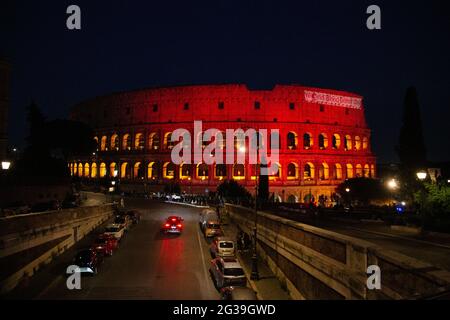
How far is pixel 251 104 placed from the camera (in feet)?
237

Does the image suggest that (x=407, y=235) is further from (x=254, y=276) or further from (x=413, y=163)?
Result: (x=413, y=163)

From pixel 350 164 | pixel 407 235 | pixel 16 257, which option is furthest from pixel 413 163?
pixel 350 164

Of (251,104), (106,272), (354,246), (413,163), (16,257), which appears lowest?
(106,272)

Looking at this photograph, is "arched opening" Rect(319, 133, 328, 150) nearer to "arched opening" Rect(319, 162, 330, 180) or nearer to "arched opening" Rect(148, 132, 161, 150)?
"arched opening" Rect(319, 162, 330, 180)

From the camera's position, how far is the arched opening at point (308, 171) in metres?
73.0

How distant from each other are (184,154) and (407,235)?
52.7 meters

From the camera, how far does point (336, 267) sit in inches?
458

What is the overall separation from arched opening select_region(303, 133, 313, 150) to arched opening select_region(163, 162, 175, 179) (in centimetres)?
2563

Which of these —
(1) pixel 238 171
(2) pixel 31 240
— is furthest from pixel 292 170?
(2) pixel 31 240

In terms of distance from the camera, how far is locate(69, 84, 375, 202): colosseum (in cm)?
7056

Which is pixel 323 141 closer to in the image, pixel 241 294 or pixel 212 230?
pixel 212 230

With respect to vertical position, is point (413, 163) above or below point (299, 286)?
above

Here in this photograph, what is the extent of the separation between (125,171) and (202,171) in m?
17.9

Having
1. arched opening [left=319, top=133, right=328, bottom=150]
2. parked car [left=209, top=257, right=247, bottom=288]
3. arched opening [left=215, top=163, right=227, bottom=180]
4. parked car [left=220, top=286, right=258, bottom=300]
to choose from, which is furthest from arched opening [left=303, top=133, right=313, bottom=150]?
parked car [left=220, top=286, right=258, bottom=300]
